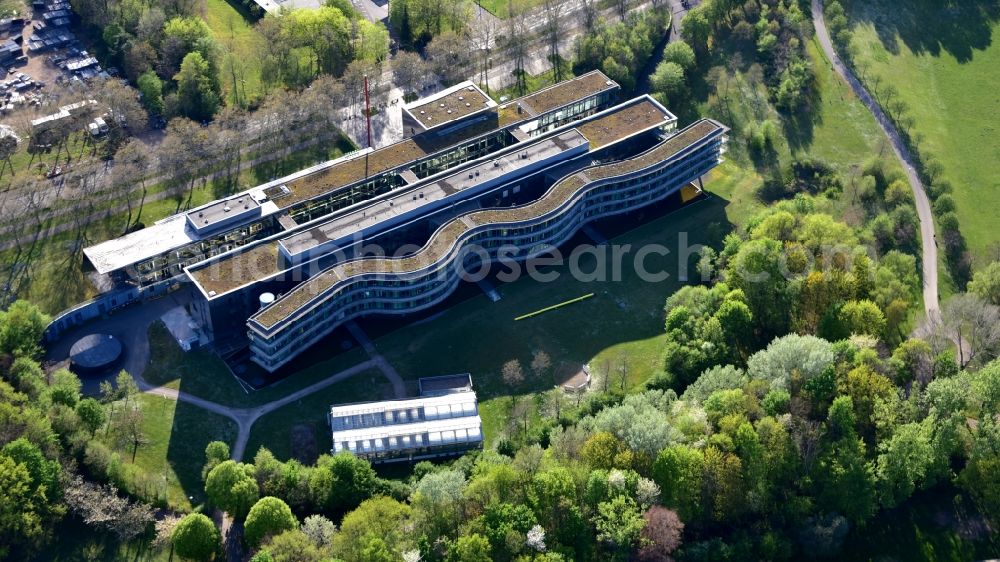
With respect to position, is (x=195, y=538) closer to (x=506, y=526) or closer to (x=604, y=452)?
(x=506, y=526)

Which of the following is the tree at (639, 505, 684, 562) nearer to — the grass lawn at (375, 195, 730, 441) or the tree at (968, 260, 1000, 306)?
the grass lawn at (375, 195, 730, 441)

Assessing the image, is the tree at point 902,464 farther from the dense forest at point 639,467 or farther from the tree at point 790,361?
the tree at point 790,361

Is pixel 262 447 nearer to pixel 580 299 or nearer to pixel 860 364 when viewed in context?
pixel 580 299

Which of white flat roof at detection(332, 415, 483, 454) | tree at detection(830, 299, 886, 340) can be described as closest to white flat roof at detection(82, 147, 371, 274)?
white flat roof at detection(332, 415, 483, 454)

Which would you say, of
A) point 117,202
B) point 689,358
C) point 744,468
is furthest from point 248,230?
point 744,468

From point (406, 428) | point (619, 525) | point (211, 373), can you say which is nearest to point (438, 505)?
point (406, 428)

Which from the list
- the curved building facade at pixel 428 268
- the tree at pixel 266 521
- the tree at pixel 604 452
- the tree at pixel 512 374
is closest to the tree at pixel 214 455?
the tree at pixel 266 521

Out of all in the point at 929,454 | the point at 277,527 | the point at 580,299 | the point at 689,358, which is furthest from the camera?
the point at 580,299
